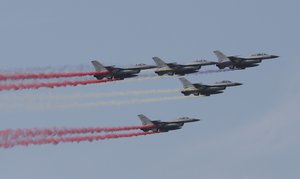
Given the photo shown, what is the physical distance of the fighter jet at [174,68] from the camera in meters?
140

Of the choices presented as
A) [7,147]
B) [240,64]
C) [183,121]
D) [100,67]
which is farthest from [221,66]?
[7,147]

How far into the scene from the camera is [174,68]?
14000 centimetres

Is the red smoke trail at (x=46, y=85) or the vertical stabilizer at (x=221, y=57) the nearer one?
the red smoke trail at (x=46, y=85)

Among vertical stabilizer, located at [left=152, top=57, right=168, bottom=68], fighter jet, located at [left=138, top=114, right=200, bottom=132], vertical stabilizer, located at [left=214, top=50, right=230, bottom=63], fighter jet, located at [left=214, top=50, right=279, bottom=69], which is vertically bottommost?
fighter jet, located at [left=138, top=114, right=200, bottom=132]

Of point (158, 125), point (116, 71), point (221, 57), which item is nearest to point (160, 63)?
point (116, 71)

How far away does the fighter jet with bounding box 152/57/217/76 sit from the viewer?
13950 cm

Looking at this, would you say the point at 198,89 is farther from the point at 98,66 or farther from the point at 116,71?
the point at 98,66

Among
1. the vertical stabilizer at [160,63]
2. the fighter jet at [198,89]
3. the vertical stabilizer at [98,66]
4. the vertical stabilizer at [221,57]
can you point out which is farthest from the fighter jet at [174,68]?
the vertical stabilizer at [98,66]

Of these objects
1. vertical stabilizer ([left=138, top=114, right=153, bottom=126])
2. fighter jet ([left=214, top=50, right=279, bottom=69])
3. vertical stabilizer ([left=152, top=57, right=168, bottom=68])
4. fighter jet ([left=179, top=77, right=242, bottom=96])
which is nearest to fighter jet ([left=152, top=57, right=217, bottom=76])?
vertical stabilizer ([left=152, top=57, right=168, bottom=68])

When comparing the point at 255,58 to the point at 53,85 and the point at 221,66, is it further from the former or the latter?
the point at 53,85

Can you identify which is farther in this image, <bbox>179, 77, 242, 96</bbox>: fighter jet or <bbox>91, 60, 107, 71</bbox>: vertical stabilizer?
<bbox>179, 77, 242, 96</bbox>: fighter jet

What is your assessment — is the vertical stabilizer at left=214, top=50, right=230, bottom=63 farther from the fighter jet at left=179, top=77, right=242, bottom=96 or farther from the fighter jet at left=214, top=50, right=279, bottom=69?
the fighter jet at left=179, top=77, right=242, bottom=96

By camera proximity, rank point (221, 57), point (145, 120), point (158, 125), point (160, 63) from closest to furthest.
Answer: point (160, 63) → point (145, 120) → point (158, 125) → point (221, 57)

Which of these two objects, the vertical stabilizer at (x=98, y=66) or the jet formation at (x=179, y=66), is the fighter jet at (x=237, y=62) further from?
the vertical stabilizer at (x=98, y=66)
